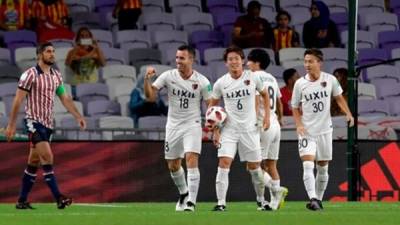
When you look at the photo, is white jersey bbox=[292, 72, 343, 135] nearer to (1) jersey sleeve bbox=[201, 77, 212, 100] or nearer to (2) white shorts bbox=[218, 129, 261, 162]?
(2) white shorts bbox=[218, 129, 261, 162]

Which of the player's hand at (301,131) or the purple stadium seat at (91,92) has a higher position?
the purple stadium seat at (91,92)

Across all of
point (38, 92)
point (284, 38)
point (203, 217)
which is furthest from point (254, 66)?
point (284, 38)

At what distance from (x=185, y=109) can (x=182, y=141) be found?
41 centimetres

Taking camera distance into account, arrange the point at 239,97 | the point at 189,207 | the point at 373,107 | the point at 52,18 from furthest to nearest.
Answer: the point at 52,18
the point at 373,107
the point at 239,97
the point at 189,207

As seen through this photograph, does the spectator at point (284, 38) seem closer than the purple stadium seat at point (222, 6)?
Yes

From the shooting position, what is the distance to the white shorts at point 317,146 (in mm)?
20016

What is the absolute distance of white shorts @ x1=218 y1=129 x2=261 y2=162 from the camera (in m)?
19.4

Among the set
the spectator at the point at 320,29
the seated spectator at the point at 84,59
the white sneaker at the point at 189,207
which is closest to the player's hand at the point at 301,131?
the white sneaker at the point at 189,207

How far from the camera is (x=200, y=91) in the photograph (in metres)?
19.6

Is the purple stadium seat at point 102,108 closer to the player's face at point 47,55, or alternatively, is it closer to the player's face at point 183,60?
the player's face at point 47,55

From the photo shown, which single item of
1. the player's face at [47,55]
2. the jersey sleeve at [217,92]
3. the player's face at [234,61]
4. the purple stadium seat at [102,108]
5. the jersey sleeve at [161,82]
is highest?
the player's face at [47,55]

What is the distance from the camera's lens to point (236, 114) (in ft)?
64.1

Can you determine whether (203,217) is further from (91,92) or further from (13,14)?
(13,14)

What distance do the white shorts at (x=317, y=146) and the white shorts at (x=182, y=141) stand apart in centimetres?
139
